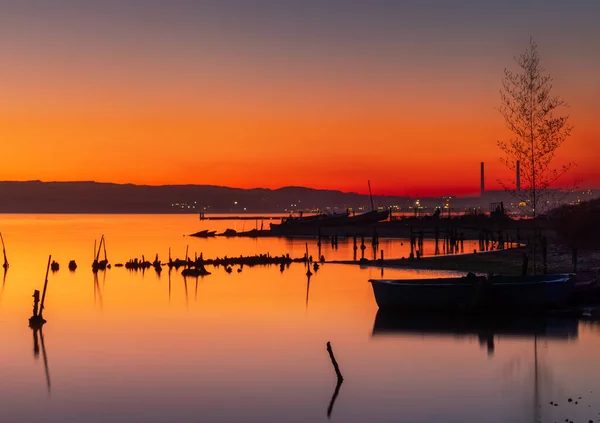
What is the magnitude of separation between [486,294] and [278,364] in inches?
427

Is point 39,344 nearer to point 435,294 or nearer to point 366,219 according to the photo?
point 435,294

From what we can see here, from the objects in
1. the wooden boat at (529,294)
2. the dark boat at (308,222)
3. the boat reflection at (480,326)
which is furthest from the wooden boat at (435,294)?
the dark boat at (308,222)

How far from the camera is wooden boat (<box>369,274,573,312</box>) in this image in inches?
1300

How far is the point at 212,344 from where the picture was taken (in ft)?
99.3

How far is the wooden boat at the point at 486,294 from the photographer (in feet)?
108

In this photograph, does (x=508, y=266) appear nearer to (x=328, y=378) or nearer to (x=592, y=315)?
(x=592, y=315)


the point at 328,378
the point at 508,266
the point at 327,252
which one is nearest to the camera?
the point at 328,378

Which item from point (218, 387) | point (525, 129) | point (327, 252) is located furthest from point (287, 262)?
point (218, 387)

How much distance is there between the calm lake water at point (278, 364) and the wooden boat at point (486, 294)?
3.17 feet

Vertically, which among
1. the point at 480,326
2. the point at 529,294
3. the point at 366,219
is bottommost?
the point at 480,326

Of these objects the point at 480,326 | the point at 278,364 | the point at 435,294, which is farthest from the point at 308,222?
the point at 278,364

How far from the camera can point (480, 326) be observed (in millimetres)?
31531

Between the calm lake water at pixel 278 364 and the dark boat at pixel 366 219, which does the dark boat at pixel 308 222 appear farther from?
the calm lake water at pixel 278 364

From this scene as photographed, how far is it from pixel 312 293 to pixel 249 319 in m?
9.80
